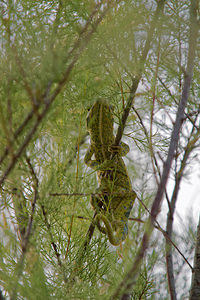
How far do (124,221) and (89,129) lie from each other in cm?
37

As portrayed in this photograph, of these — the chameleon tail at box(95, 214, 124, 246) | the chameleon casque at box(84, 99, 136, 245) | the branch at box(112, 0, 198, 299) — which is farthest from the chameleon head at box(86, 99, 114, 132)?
the branch at box(112, 0, 198, 299)

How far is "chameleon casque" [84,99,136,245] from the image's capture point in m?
1.13

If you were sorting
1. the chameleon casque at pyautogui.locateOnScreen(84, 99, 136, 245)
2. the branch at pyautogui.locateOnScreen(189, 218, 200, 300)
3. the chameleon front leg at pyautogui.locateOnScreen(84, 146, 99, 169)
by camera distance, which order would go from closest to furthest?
1. the branch at pyautogui.locateOnScreen(189, 218, 200, 300)
2. the chameleon casque at pyautogui.locateOnScreen(84, 99, 136, 245)
3. the chameleon front leg at pyautogui.locateOnScreen(84, 146, 99, 169)

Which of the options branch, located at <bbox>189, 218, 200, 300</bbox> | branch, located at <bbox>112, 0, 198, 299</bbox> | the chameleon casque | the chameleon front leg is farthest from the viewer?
the chameleon front leg

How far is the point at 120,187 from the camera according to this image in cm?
118

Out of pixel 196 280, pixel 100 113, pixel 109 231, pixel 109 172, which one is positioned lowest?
pixel 196 280

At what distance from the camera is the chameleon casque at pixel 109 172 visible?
1.13 m

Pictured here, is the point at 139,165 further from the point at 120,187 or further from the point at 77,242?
the point at 77,242

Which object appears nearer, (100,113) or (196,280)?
(196,280)

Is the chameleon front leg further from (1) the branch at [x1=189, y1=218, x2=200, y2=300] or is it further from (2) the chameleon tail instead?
(1) the branch at [x1=189, y1=218, x2=200, y2=300]

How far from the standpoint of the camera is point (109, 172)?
1.18 m

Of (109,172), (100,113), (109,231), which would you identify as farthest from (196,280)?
(100,113)

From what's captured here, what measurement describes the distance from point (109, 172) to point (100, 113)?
0.22 meters

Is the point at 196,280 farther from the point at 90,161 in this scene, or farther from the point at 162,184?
the point at 90,161
